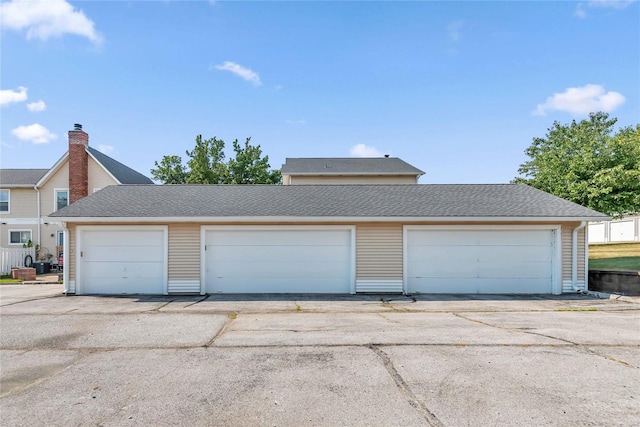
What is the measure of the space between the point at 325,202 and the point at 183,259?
490cm

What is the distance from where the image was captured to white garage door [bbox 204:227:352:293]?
10.9 metres

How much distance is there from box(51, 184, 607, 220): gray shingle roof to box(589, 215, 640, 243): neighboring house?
23.2 meters

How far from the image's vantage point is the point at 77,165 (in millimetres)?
19156

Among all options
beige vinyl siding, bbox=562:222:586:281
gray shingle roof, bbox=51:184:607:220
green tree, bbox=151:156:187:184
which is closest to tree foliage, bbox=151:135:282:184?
green tree, bbox=151:156:187:184

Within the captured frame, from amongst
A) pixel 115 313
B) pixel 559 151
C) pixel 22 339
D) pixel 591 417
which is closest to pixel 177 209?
pixel 115 313

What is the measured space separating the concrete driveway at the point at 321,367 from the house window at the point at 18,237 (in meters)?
18.0

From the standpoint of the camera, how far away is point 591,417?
11.3 ft

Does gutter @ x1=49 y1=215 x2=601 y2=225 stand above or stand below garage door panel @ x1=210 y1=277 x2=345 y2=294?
above

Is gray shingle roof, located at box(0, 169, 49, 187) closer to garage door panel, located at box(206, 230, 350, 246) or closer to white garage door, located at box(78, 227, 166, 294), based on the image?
white garage door, located at box(78, 227, 166, 294)

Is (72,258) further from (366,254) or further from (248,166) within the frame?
(248,166)

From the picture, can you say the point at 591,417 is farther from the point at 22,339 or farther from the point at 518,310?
the point at 22,339

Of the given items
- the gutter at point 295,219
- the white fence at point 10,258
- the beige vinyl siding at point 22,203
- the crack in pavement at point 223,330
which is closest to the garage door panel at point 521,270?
the gutter at point 295,219

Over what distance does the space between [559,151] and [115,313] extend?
87.8 ft

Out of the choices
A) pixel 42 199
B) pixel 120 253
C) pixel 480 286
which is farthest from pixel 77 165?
pixel 480 286
